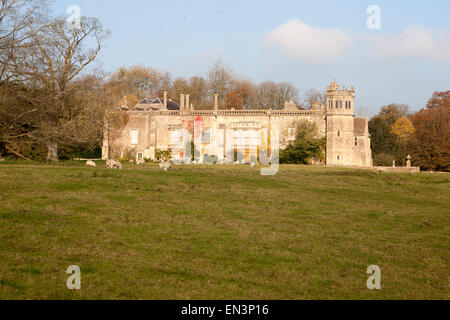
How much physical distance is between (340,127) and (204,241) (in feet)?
142

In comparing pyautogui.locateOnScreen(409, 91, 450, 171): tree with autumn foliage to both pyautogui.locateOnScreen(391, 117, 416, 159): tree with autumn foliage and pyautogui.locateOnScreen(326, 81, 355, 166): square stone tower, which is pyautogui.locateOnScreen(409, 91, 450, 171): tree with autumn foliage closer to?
pyautogui.locateOnScreen(391, 117, 416, 159): tree with autumn foliage

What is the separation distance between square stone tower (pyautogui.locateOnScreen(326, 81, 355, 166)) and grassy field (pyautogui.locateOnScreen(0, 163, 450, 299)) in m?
33.0

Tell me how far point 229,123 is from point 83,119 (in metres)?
21.6

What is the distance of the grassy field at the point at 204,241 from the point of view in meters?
8.19

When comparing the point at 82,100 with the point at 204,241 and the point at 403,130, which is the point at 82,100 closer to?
the point at 204,241

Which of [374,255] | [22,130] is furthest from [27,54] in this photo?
[374,255]

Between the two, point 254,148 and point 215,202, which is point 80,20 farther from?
point 215,202

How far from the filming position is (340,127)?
5169cm

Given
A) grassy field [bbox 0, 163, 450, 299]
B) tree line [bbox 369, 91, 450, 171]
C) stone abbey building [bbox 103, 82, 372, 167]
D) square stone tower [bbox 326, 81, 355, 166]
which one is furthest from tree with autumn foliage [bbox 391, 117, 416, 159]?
grassy field [bbox 0, 163, 450, 299]

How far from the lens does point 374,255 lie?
10.8 meters

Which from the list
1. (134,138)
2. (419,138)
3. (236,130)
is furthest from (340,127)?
(134,138)

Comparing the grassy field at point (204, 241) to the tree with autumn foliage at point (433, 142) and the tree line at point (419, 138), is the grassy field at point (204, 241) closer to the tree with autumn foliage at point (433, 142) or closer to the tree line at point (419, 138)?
the tree with autumn foliage at point (433, 142)

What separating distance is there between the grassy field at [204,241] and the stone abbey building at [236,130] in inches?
1332
